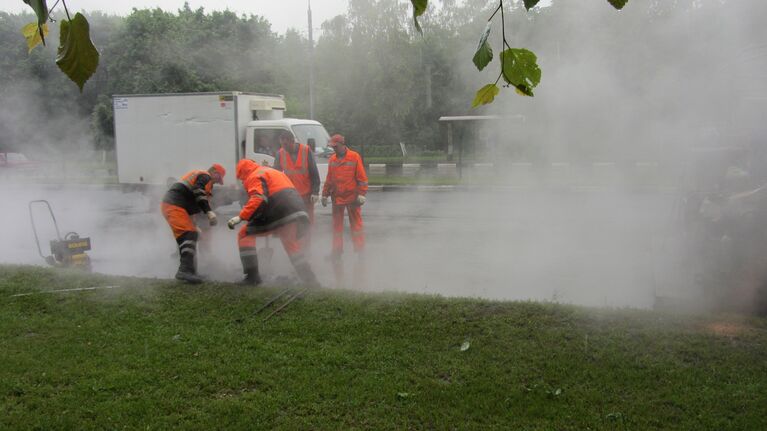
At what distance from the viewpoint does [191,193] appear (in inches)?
287

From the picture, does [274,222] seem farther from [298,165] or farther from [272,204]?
[298,165]

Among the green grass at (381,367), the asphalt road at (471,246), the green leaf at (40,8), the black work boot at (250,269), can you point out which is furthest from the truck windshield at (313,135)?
the green leaf at (40,8)

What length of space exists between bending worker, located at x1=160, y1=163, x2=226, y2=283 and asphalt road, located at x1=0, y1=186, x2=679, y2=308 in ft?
3.45

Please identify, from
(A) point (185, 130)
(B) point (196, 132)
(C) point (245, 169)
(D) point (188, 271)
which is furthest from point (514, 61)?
(A) point (185, 130)

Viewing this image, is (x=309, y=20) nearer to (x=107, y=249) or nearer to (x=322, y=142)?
(x=322, y=142)

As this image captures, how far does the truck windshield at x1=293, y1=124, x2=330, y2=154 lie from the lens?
13.5 meters

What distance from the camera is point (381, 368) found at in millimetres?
4309

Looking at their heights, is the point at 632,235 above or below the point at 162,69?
below

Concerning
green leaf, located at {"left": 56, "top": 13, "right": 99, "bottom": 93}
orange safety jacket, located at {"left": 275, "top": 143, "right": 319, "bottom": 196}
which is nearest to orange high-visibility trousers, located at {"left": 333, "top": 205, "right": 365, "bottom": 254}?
orange safety jacket, located at {"left": 275, "top": 143, "right": 319, "bottom": 196}

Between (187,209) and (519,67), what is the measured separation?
6393 mm

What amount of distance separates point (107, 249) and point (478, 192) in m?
9.17

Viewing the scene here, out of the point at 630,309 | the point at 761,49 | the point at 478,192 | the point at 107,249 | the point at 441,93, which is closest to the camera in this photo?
the point at 630,309

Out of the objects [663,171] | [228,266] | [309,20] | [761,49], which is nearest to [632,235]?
[663,171]

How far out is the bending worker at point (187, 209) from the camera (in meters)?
7.00
